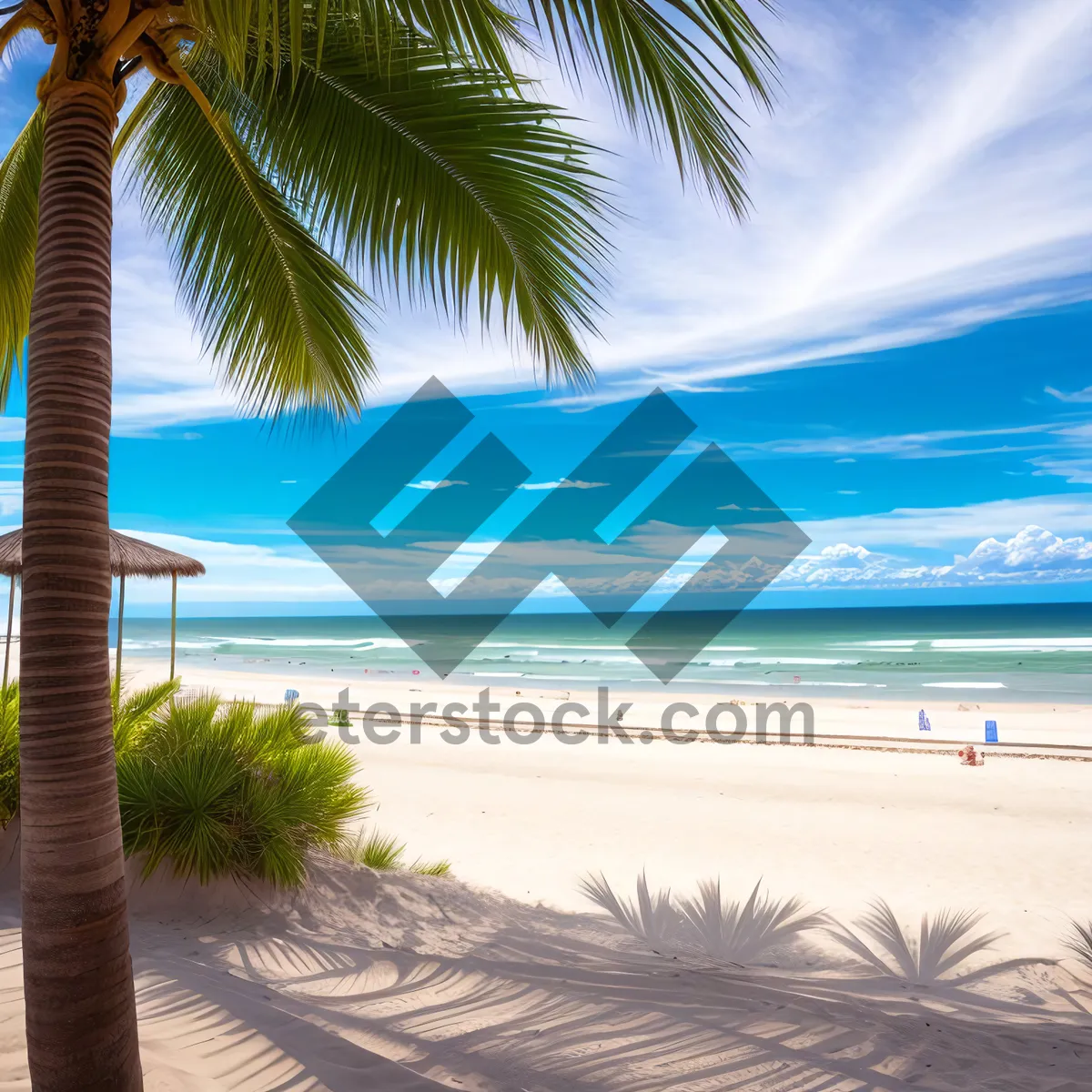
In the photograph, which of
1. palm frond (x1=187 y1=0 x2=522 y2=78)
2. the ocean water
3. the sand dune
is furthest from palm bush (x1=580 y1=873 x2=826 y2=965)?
the ocean water

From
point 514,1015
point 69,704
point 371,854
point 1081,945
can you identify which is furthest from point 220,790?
point 1081,945

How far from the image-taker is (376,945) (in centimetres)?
442

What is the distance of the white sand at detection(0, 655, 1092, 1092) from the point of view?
9.30 feet

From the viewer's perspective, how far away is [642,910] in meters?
5.64

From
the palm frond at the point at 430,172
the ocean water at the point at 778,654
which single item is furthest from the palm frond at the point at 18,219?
the ocean water at the point at 778,654

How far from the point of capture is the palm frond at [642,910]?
16.8 feet

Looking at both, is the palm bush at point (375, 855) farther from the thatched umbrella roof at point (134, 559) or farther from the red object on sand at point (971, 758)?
the red object on sand at point (971, 758)

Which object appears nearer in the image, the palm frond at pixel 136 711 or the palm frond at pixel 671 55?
the palm frond at pixel 671 55

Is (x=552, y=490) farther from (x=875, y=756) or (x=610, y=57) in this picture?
(x=610, y=57)

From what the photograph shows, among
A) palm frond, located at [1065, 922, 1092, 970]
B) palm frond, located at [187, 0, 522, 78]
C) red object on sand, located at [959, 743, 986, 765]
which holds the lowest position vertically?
palm frond, located at [1065, 922, 1092, 970]

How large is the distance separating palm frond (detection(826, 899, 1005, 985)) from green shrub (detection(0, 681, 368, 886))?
3.65 m

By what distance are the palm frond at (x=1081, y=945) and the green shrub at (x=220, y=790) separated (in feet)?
15.2

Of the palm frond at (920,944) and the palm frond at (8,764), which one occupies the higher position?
the palm frond at (8,764)

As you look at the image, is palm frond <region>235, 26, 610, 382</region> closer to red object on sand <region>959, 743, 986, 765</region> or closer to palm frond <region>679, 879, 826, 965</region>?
palm frond <region>679, 879, 826, 965</region>
